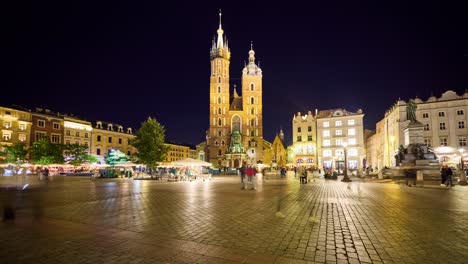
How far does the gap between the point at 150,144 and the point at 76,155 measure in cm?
2301

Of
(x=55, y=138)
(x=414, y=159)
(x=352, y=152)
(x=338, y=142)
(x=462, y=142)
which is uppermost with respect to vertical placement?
(x=55, y=138)

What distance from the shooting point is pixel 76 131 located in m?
67.1

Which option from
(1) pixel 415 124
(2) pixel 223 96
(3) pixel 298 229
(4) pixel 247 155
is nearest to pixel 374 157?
(4) pixel 247 155

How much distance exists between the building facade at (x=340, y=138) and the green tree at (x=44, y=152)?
6040 cm

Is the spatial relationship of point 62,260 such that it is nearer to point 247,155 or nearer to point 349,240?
point 349,240

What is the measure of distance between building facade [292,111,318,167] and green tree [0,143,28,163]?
62.2m

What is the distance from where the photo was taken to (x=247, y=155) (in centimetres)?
8181

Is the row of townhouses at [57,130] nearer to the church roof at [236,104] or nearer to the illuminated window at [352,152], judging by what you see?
the church roof at [236,104]

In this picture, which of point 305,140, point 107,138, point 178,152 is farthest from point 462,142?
point 178,152

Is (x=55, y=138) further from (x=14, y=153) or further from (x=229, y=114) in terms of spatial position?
(x=229, y=114)

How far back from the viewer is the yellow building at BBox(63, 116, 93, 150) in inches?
2557

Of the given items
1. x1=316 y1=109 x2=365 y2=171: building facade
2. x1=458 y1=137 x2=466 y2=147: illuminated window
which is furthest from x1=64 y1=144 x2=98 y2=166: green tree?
x1=458 y1=137 x2=466 y2=147: illuminated window

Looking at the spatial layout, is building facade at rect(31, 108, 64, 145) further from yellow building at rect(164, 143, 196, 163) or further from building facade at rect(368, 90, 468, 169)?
building facade at rect(368, 90, 468, 169)

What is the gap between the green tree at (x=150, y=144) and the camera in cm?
4497
